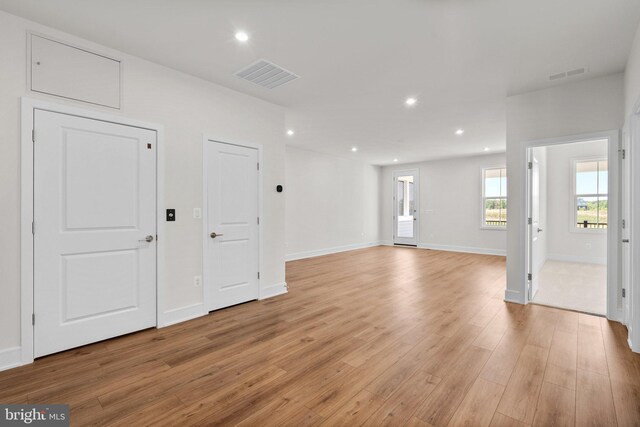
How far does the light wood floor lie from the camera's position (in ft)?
5.94

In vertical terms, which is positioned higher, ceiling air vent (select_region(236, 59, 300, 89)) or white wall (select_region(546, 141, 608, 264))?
ceiling air vent (select_region(236, 59, 300, 89))

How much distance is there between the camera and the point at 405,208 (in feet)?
32.6

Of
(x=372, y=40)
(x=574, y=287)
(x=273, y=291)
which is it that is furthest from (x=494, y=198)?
(x=372, y=40)

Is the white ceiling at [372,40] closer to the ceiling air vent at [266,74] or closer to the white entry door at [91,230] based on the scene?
the ceiling air vent at [266,74]

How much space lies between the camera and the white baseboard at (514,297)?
153 inches

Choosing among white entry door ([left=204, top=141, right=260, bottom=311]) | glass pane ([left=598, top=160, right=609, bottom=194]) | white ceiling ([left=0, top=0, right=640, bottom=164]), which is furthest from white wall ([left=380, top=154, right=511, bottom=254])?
white entry door ([left=204, top=141, right=260, bottom=311])

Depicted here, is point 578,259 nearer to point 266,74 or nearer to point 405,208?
point 405,208

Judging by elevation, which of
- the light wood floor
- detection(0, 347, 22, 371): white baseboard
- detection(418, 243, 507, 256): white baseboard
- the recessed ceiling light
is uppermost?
the recessed ceiling light

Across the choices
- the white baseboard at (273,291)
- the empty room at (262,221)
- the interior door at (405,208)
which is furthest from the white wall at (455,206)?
the white baseboard at (273,291)

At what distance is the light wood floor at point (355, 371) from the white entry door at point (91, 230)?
9.7 inches

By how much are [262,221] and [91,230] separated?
1.94 metres

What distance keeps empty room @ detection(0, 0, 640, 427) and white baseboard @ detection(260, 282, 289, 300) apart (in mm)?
34

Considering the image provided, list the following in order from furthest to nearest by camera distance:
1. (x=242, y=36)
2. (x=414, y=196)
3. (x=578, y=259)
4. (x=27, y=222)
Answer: (x=414, y=196) < (x=578, y=259) < (x=242, y=36) < (x=27, y=222)

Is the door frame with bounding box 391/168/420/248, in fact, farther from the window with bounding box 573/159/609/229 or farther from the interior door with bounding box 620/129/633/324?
the interior door with bounding box 620/129/633/324
